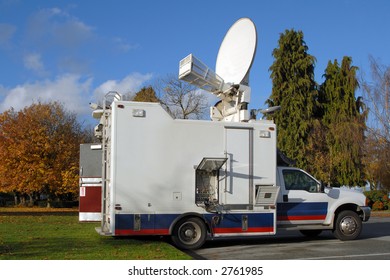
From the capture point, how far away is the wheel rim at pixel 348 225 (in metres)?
13.2

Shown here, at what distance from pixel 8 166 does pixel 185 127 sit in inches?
961

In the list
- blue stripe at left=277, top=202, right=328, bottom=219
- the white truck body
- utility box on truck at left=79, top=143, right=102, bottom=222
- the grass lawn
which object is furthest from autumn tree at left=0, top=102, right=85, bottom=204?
blue stripe at left=277, top=202, right=328, bottom=219

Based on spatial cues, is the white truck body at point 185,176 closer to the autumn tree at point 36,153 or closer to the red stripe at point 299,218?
the red stripe at point 299,218

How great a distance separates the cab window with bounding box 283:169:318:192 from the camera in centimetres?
1291

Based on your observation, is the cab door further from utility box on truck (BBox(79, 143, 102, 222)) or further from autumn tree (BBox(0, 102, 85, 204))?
autumn tree (BBox(0, 102, 85, 204))

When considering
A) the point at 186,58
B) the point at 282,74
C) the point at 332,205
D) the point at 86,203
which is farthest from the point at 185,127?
the point at 282,74

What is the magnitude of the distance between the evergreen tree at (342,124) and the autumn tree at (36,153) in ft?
59.5

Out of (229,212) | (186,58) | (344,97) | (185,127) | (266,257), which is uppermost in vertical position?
(344,97)

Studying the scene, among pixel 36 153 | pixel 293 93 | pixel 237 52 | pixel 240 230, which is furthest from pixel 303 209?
pixel 293 93

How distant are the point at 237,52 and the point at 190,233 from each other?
5.22 meters

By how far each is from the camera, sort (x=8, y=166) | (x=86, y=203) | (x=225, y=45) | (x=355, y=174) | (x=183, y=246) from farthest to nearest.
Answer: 1. (x=355, y=174)
2. (x=8, y=166)
3. (x=225, y=45)
4. (x=86, y=203)
5. (x=183, y=246)

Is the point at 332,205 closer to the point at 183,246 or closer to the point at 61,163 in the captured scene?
the point at 183,246

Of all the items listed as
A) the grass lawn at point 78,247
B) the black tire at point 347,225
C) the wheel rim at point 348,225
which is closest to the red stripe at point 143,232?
the grass lawn at point 78,247

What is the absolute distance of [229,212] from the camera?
1162 cm
